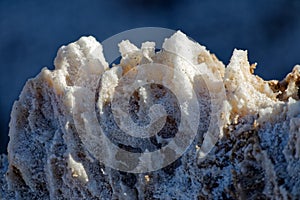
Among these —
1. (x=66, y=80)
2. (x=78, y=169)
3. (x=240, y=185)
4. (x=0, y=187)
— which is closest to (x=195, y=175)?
(x=240, y=185)

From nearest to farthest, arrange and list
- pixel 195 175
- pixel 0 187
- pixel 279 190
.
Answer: pixel 279 190, pixel 195 175, pixel 0 187

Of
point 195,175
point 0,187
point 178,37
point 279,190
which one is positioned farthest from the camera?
point 0,187

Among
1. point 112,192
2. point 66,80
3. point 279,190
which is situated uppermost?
point 66,80

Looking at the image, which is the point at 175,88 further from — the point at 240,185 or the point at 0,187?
the point at 0,187

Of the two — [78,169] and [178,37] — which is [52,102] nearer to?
[78,169]

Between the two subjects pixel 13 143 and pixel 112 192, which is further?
pixel 13 143

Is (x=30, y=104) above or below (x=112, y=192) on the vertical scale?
above
